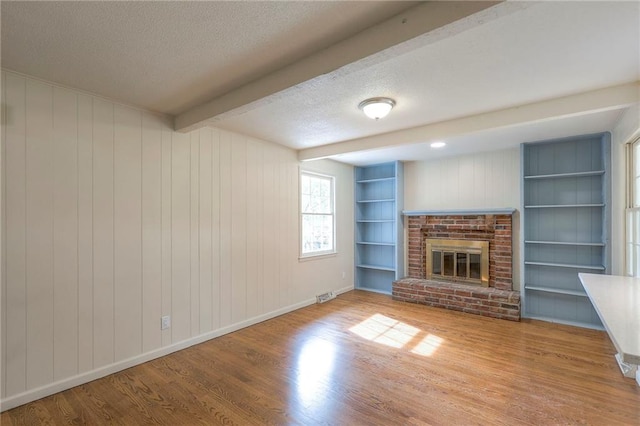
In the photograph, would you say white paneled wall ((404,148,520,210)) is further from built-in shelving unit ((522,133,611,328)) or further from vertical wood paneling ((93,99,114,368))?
vertical wood paneling ((93,99,114,368))

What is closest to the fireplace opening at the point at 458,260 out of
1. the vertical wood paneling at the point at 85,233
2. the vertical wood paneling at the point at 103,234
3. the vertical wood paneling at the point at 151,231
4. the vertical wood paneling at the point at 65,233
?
the vertical wood paneling at the point at 151,231

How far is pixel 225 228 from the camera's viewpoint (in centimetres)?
359

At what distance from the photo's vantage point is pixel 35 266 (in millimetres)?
2271

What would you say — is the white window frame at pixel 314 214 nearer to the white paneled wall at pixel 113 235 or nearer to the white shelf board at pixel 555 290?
the white paneled wall at pixel 113 235

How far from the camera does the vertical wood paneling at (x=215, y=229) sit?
3.46 meters

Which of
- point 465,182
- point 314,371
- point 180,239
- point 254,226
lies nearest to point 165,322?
point 180,239

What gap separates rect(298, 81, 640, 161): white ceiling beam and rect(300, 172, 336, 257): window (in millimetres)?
1155

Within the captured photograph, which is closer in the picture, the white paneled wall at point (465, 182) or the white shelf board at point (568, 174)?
the white shelf board at point (568, 174)

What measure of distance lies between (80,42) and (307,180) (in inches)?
134

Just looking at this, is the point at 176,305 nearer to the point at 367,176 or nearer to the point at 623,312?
the point at 623,312

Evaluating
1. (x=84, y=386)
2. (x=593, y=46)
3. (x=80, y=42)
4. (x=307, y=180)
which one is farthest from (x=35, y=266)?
(x=593, y=46)

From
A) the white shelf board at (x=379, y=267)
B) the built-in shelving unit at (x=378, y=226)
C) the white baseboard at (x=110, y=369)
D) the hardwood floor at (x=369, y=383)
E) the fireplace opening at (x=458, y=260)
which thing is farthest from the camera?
the white shelf board at (x=379, y=267)

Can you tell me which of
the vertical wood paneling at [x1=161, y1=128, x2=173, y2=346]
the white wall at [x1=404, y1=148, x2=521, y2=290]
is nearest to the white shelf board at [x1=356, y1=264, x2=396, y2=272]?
the white wall at [x1=404, y1=148, x2=521, y2=290]

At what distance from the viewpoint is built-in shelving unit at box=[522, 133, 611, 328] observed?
12.3 ft
